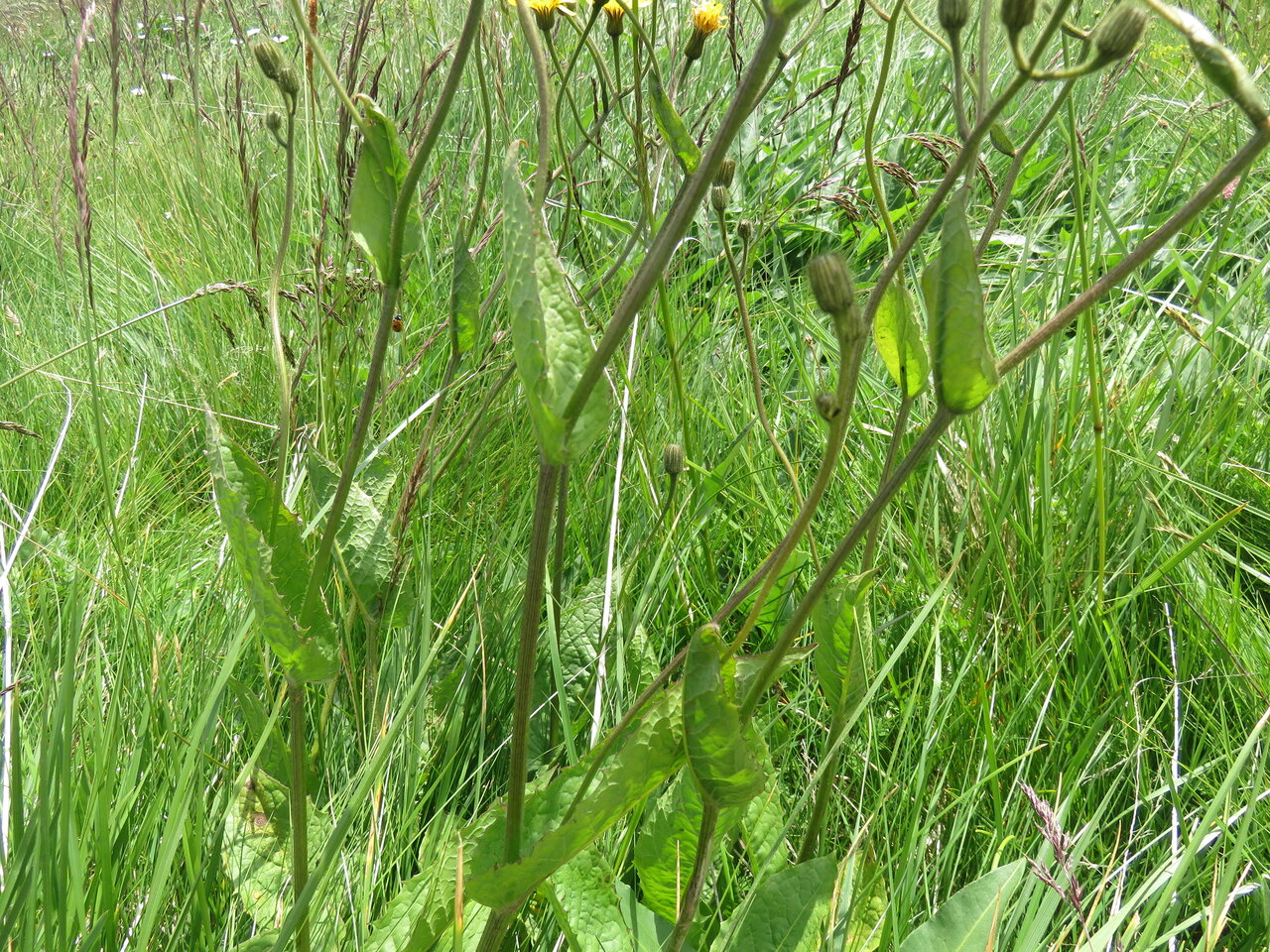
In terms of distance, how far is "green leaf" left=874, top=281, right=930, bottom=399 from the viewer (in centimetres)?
71

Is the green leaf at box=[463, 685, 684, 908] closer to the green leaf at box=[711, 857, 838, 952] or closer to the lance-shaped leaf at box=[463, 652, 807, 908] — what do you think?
the lance-shaped leaf at box=[463, 652, 807, 908]

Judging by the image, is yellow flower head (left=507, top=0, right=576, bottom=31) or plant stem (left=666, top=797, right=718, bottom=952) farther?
yellow flower head (left=507, top=0, right=576, bottom=31)

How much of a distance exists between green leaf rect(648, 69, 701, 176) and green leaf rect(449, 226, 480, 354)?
220 mm

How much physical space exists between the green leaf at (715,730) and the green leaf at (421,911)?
23cm

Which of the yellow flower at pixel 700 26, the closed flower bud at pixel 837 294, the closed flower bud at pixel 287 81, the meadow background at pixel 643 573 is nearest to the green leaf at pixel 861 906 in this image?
the meadow background at pixel 643 573

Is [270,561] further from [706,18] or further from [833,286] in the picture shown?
[706,18]

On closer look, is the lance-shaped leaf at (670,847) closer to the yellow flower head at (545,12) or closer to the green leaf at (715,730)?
the green leaf at (715,730)

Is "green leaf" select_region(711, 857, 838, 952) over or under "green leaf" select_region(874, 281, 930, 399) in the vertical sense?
under

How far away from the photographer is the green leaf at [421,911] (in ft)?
2.34

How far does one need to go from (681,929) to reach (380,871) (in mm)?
328

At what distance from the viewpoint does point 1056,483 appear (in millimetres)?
1339

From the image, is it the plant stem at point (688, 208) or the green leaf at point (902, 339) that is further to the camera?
the green leaf at point (902, 339)

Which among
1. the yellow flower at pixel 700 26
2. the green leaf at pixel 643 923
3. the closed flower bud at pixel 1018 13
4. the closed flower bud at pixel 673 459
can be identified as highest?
the closed flower bud at pixel 1018 13

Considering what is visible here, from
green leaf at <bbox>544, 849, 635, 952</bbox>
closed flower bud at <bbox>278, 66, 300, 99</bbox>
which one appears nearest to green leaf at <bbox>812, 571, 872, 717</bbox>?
green leaf at <bbox>544, 849, 635, 952</bbox>
